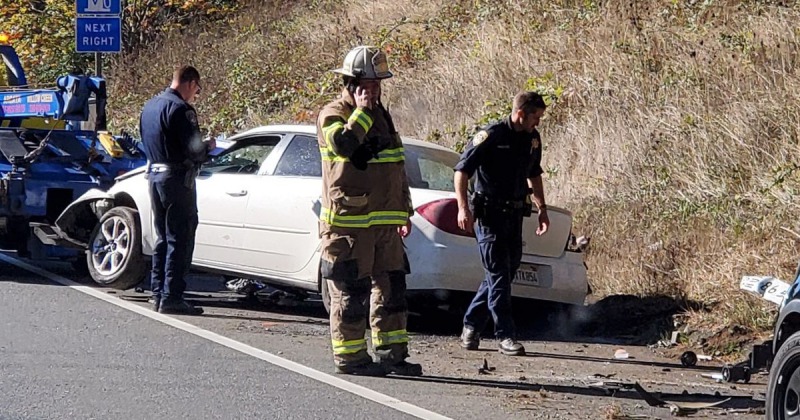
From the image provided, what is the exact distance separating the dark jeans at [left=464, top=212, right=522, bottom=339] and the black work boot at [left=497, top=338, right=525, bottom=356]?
36 millimetres

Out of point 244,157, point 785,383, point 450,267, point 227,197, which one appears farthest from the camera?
point 244,157

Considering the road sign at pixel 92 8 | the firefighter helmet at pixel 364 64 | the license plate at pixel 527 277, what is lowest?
the license plate at pixel 527 277

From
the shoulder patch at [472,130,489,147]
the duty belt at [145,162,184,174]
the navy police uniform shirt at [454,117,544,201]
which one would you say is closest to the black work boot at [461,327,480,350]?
the navy police uniform shirt at [454,117,544,201]

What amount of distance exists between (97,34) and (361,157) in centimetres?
953

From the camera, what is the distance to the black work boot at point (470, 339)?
9023 millimetres

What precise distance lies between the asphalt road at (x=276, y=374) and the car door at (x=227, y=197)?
52 centimetres

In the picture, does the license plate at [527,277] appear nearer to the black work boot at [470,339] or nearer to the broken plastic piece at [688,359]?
the black work boot at [470,339]

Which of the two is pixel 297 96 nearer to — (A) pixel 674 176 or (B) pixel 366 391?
(A) pixel 674 176

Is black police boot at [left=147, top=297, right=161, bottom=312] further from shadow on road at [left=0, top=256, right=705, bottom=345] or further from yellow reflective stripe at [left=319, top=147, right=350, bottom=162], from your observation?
yellow reflective stripe at [left=319, top=147, right=350, bottom=162]

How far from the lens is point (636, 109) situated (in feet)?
44.1

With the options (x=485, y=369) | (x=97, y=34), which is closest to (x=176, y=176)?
(x=485, y=369)

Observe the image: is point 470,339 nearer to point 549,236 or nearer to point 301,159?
point 549,236

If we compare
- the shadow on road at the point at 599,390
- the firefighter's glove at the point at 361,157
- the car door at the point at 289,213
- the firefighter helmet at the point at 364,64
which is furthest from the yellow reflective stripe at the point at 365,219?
the car door at the point at 289,213

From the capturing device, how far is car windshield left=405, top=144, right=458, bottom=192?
9.87m
